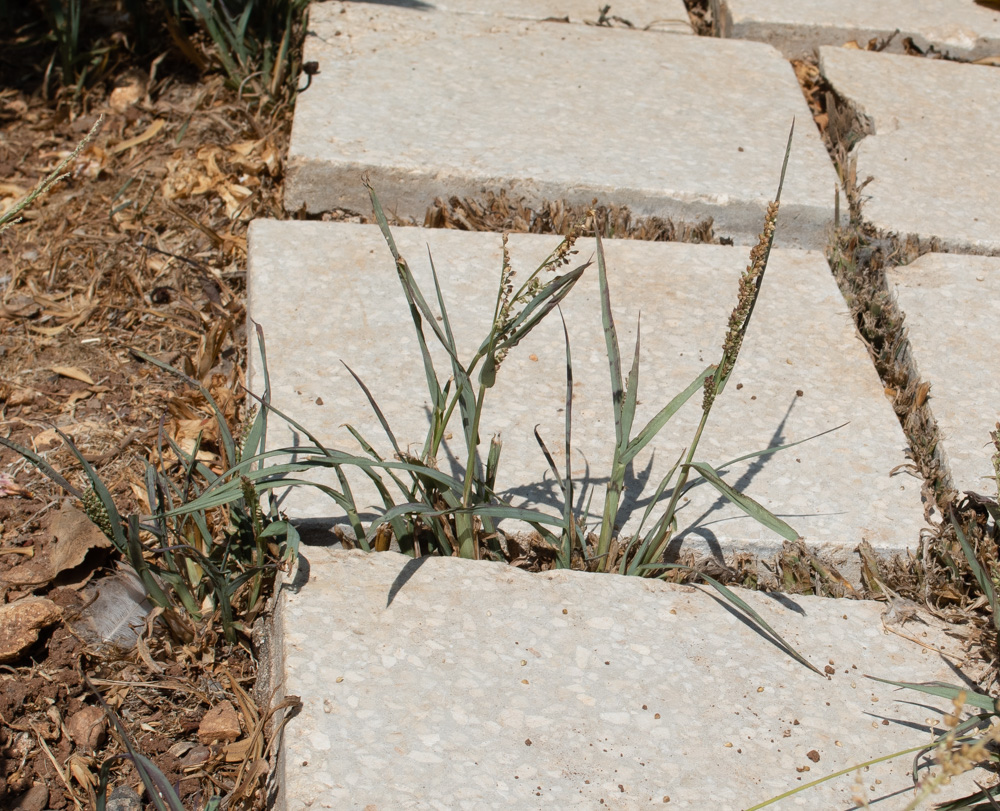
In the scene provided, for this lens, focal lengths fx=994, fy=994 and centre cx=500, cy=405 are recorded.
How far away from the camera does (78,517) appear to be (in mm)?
1518

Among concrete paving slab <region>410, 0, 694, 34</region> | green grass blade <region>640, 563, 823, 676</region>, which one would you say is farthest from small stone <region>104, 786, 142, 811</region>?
concrete paving slab <region>410, 0, 694, 34</region>

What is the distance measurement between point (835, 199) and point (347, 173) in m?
1.04

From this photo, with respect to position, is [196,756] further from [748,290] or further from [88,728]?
[748,290]

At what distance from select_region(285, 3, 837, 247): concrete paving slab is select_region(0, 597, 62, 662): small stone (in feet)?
3.48

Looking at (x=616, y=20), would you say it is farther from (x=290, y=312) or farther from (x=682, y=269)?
(x=290, y=312)

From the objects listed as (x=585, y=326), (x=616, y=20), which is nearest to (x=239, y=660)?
(x=585, y=326)

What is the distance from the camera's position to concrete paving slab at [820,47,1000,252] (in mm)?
2135

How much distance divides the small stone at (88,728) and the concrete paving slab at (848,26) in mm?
2408

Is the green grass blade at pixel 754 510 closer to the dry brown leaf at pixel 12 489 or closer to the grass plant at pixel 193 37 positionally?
the dry brown leaf at pixel 12 489

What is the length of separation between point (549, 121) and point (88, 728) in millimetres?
1615

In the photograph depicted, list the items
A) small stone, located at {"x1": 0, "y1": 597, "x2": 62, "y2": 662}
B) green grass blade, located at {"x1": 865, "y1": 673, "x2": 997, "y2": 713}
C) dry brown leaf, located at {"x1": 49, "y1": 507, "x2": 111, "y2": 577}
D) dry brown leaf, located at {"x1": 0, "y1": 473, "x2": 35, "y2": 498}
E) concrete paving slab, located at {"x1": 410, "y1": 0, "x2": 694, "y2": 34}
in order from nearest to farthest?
green grass blade, located at {"x1": 865, "y1": 673, "x2": 997, "y2": 713} < small stone, located at {"x1": 0, "y1": 597, "x2": 62, "y2": 662} < dry brown leaf, located at {"x1": 49, "y1": 507, "x2": 111, "y2": 577} < dry brown leaf, located at {"x1": 0, "y1": 473, "x2": 35, "y2": 498} < concrete paving slab, located at {"x1": 410, "y1": 0, "x2": 694, "y2": 34}

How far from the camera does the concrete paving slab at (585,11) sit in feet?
9.02

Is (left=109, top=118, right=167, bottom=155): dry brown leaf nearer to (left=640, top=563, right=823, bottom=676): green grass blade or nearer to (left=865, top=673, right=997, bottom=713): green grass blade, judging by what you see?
(left=640, top=563, right=823, bottom=676): green grass blade

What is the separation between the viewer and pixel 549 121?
7.57 feet
